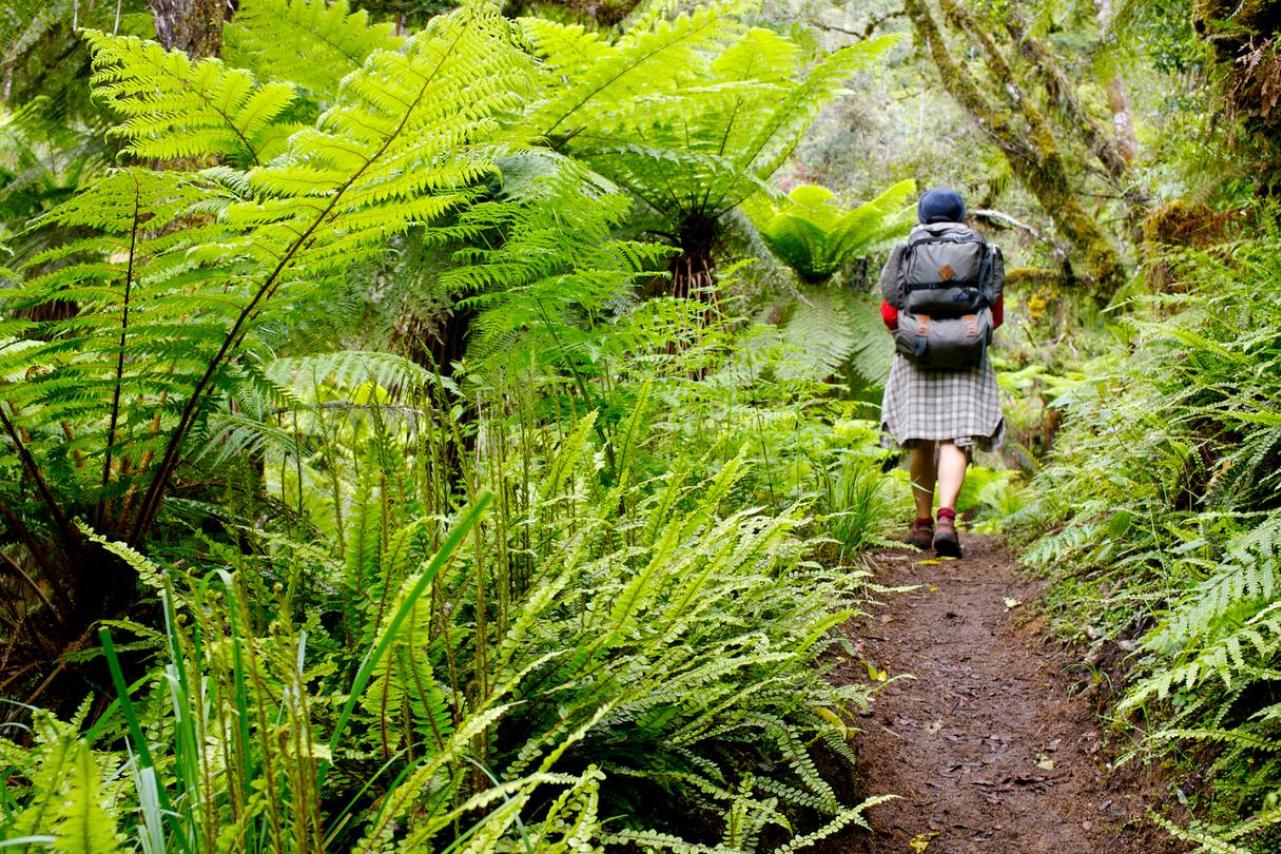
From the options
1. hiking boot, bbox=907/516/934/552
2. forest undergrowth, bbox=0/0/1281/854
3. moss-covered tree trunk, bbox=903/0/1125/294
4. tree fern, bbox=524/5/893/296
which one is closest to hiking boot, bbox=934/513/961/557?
hiking boot, bbox=907/516/934/552

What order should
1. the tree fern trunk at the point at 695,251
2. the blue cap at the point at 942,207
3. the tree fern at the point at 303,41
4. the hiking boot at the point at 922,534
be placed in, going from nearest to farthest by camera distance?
the tree fern at the point at 303,41 < the tree fern trunk at the point at 695,251 < the hiking boot at the point at 922,534 < the blue cap at the point at 942,207

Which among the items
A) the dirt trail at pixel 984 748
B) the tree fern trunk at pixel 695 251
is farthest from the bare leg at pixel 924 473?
the tree fern trunk at pixel 695 251

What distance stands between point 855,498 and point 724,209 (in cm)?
155

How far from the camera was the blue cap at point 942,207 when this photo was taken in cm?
466

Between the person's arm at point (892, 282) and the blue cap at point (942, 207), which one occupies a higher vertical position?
the blue cap at point (942, 207)

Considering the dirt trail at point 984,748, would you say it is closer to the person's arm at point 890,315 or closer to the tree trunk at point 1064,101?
the person's arm at point 890,315

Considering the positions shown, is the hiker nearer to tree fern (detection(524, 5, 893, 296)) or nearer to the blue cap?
the blue cap

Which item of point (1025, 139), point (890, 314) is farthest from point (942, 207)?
point (1025, 139)

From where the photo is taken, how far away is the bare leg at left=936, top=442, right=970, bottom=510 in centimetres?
444

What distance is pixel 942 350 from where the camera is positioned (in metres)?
4.42

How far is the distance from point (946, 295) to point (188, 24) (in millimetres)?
3419

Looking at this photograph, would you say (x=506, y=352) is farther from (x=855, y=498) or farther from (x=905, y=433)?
(x=905, y=433)

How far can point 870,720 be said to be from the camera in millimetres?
2332

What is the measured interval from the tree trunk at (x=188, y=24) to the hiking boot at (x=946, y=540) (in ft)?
12.3
